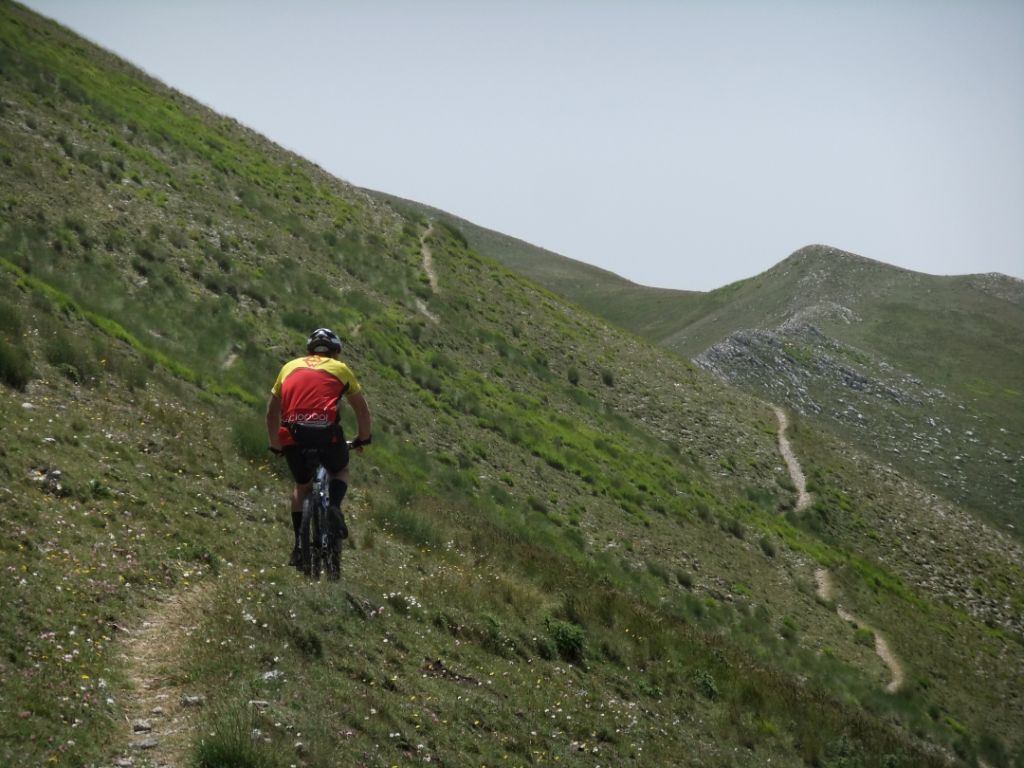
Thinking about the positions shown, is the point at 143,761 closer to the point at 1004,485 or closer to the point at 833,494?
the point at 833,494

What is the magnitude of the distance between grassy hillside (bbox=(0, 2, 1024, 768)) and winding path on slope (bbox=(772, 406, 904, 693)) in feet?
1.56

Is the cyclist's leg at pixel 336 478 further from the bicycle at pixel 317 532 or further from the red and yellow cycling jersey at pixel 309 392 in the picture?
the red and yellow cycling jersey at pixel 309 392

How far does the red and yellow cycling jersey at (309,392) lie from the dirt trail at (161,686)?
2123 millimetres

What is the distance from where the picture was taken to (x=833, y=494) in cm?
4444

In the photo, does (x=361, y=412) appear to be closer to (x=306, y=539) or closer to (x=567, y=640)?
(x=306, y=539)

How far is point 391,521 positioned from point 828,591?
21.5 meters

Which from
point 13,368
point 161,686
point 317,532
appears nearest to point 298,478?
point 317,532

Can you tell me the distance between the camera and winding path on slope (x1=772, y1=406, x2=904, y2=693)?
2876 centimetres

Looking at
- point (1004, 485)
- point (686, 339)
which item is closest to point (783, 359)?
point (1004, 485)

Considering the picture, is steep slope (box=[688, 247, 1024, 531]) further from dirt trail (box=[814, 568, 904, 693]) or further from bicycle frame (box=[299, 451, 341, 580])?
bicycle frame (box=[299, 451, 341, 580])

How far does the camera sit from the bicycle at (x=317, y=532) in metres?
11.1

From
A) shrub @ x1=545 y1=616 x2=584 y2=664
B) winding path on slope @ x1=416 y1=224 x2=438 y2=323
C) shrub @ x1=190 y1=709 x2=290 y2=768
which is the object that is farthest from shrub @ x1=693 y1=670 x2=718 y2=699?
winding path on slope @ x1=416 y1=224 x2=438 y2=323

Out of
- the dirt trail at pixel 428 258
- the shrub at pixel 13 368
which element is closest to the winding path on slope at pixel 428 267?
the dirt trail at pixel 428 258

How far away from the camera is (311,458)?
11086 mm
